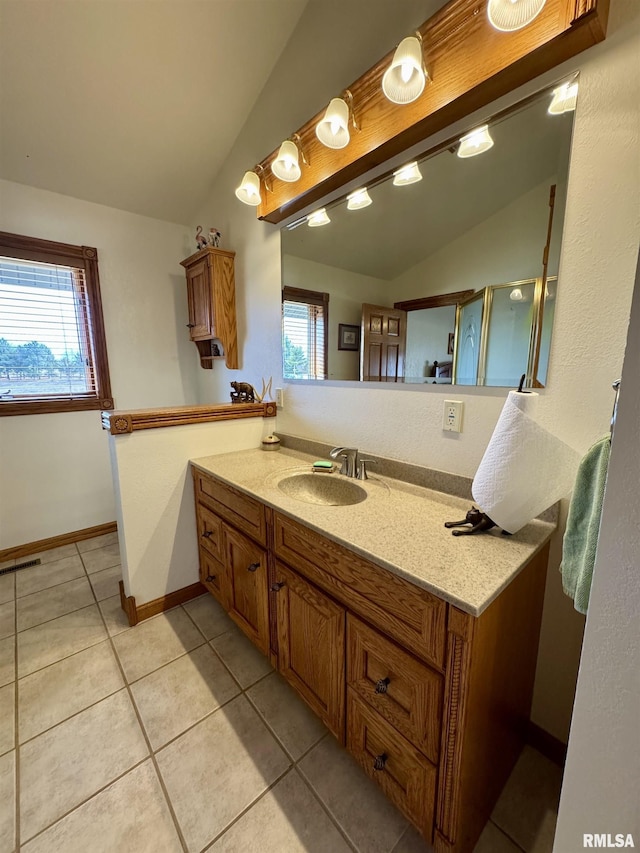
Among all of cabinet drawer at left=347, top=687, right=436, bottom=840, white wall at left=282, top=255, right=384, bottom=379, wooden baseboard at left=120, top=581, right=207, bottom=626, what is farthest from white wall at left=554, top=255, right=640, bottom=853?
wooden baseboard at left=120, top=581, right=207, bottom=626

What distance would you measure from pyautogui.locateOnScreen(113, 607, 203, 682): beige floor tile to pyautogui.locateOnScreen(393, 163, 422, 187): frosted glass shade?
7.20 feet

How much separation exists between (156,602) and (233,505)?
0.86m

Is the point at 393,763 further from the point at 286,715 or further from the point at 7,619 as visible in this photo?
the point at 7,619

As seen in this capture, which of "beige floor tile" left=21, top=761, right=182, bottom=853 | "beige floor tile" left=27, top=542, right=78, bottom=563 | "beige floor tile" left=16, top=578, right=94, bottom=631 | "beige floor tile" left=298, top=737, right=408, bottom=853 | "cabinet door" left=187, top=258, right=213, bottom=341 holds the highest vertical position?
"cabinet door" left=187, top=258, right=213, bottom=341

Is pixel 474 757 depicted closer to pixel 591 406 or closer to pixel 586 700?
pixel 586 700

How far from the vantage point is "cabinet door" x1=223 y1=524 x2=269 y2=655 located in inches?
52.1

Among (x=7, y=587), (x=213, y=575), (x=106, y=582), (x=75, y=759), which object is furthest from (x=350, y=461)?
(x=7, y=587)

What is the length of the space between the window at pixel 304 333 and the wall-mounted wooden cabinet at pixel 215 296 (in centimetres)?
57

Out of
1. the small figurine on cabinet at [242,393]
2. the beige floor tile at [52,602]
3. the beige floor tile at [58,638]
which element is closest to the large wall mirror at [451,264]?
the small figurine on cabinet at [242,393]

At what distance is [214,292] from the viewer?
7.16ft

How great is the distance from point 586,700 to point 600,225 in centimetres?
106

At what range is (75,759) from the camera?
112 cm

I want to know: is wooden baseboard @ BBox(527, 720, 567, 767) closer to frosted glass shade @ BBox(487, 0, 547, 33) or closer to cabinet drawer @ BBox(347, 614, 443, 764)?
cabinet drawer @ BBox(347, 614, 443, 764)

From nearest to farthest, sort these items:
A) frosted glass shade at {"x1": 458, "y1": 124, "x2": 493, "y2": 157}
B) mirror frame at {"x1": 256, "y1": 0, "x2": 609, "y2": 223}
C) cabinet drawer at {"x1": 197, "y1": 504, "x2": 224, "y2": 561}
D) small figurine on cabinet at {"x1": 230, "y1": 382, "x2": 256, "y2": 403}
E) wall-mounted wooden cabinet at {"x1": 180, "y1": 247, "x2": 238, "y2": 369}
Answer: mirror frame at {"x1": 256, "y1": 0, "x2": 609, "y2": 223} < frosted glass shade at {"x1": 458, "y1": 124, "x2": 493, "y2": 157} < cabinet drawer at {"x1": 197, "y1": 504, "x2": 224, "y2": 561} < small figurine on cabinet at {"x1": 230, "y1": 382, "x2": 256, "y2": 403} < wall-mounted wooden cabinet at {"x1": 180, "y1": 247, "x2": 238, "y2": 369}
